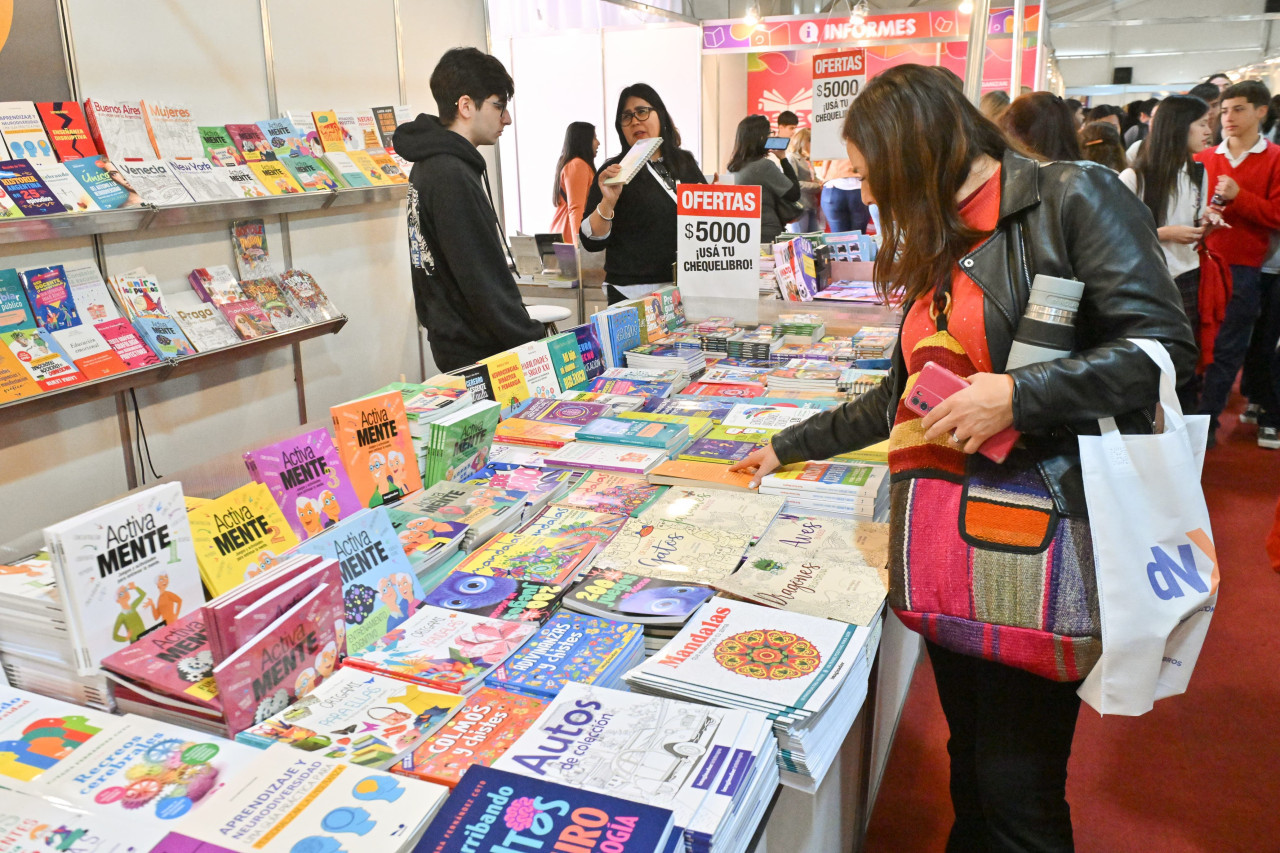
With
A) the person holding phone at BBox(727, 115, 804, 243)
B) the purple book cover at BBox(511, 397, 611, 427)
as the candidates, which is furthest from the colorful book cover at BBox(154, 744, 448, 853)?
the person holding phone at BBox(727, 115, 804, 243)

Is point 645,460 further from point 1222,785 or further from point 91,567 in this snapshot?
point 1222,785

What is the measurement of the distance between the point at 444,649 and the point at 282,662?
10.0 inches

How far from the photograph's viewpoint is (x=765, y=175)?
5.55 metres

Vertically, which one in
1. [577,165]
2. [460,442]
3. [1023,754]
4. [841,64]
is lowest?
[1023,754]

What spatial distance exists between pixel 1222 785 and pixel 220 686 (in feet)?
8.59

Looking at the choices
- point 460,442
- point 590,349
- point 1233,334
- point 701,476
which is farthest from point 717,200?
point 1233,334

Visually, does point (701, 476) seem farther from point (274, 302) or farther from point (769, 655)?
point (274, 302)

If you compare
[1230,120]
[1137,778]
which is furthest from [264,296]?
[1230,120]

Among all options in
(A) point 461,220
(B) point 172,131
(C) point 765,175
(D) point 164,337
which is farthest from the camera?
(C) point 765,175

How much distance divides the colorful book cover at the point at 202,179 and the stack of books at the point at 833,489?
2.97 metres

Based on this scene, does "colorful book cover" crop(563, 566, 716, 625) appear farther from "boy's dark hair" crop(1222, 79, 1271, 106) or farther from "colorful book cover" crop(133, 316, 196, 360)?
"boy's dark hair" crop(1222, 79, 1271, 106)

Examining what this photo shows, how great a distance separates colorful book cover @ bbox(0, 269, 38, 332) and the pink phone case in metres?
3.15

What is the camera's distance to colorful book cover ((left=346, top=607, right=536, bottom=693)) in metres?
1.37

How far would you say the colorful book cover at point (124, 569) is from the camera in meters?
1.22
